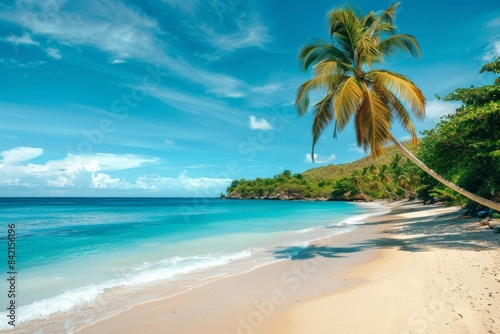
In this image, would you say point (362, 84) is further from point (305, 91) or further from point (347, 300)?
point (347, 300)

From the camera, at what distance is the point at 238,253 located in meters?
11.5

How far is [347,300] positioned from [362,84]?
598 centimetres

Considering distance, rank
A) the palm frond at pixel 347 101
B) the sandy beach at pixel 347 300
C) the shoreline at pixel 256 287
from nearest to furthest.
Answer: the sandy beach at pixel 347 300 < the shoreline at pixel 256 287 < the palm frond at pixel 347 101

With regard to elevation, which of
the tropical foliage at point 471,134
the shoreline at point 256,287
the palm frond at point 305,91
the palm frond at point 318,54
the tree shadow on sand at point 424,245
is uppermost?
the palm frond at point 318,54

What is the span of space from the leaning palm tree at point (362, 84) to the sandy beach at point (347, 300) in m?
2.72

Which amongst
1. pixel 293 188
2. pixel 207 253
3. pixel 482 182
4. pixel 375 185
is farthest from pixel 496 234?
pixel 293 188

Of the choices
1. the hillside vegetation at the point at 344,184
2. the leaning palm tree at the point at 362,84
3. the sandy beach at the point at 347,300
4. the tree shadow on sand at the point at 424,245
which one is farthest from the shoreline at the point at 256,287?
the hillside vegetation at the point at 344,184

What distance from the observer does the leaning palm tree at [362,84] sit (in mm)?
7934

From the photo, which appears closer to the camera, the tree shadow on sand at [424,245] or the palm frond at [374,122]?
the palm frond at [374,122]

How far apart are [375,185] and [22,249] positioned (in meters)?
77.7

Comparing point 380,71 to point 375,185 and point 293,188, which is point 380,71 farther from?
point 293,188

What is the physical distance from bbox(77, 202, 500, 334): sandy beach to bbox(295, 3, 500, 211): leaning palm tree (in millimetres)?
2716

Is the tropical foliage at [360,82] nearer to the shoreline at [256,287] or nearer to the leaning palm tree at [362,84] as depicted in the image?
the leaning palm tree at [362,84]

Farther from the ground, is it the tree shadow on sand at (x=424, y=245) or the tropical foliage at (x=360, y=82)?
the tropical foliage at (x=360, y=82)
